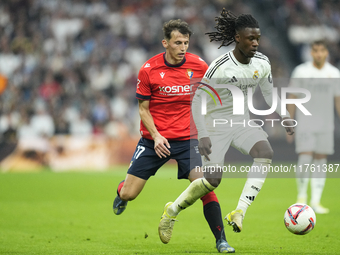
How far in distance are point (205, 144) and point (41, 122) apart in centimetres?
1248

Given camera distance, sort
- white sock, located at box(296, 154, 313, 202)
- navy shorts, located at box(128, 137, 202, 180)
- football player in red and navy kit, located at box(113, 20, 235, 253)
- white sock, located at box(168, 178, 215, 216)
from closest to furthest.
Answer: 1. white sock, located at box(168, 178, 215, 216)
2. football player in red and navy kit, located at box(113, 20, 235, 253)
3. navy shorts, located at box(128, 137, 202, 180)
4. white sock, located at box(296, 154, 313, 202)

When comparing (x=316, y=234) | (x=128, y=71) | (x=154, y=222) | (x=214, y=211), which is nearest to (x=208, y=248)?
(x=214, y=211)

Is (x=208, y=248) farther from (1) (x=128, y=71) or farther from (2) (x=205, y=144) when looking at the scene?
(1) (x=128, y=71)

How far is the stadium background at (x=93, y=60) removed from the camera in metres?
16.5

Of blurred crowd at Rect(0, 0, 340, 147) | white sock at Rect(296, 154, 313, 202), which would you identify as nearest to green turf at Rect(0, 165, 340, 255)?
white sock at Rect(296, 154, 313, 202)

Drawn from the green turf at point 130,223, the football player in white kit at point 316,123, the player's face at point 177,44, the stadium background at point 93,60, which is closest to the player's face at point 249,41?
the player's face at point 177,44

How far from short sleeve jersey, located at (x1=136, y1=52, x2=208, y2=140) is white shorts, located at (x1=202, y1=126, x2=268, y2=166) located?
0.56 meters

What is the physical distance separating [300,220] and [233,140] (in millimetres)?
1098

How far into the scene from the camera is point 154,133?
5684 millimetres

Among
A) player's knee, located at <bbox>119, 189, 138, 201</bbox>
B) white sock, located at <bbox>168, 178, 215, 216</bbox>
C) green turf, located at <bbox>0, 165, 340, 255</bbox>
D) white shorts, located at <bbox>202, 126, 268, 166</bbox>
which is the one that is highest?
white shorts, located at <bbox>202, 126, 268, 166</bbox>

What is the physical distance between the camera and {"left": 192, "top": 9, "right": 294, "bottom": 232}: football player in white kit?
517cm

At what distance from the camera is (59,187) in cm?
1220

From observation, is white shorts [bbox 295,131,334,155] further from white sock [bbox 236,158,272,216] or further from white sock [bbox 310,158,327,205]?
white sock [bbox 236,158,272,216]

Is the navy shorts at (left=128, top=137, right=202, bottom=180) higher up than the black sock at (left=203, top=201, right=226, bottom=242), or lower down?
higher up
